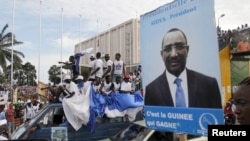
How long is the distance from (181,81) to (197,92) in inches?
8.9

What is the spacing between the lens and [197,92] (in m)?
2.95

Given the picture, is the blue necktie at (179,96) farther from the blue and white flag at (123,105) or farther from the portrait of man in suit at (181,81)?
the blue and white flag at (123,105)

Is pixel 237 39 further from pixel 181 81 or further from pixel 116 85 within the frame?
pixel 181 81

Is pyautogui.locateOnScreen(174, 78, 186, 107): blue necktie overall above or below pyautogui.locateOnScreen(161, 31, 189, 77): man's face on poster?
below

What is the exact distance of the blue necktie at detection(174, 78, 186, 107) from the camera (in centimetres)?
311

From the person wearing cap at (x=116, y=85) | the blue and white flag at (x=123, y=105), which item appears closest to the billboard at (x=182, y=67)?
the blue and white flag at (x=123, y=105)

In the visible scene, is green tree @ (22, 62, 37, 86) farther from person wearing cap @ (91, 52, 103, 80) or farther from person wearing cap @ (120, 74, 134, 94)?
person wearing cap @ (120, 74, 134, 94)

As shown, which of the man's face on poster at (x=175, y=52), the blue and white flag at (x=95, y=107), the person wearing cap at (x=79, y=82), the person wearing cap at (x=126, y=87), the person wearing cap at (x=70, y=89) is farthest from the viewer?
the person wearing cap at (x=126, y=87)

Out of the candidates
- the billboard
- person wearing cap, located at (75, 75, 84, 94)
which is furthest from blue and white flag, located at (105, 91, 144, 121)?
the billboard

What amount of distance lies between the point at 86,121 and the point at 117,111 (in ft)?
2.97

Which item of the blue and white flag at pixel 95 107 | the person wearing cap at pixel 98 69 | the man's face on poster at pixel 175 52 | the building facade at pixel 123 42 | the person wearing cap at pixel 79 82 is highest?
the building facade at pixel 123 42

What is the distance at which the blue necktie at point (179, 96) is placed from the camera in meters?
3.11

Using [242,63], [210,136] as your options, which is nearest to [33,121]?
[210,136]

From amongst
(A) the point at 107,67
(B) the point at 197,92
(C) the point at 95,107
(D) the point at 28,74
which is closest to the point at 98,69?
(A) the point at 107,67
